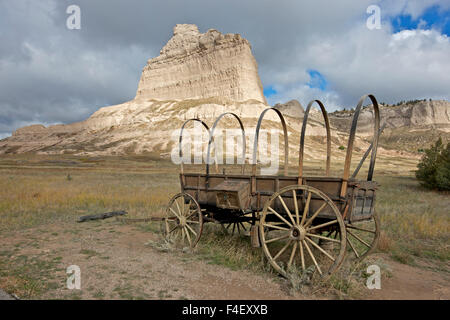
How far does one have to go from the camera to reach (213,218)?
22.6 feet

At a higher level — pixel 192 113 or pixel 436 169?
pixel 192 113

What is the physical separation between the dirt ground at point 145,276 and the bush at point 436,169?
1593 centimetres

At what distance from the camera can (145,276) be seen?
509 cm

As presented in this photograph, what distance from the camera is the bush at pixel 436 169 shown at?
61.0ft

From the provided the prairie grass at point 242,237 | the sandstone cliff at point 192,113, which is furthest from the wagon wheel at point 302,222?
the sandstone cliff at point 192,113

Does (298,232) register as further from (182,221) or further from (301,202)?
(182,221)

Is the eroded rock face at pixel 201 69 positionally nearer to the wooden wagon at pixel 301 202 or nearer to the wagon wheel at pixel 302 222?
the wooden wagon at pixel 301 202

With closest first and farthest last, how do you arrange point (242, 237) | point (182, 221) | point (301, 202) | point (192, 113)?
point (301, 202) → point (182, 221) → point (242, 237) → point (192, 113)

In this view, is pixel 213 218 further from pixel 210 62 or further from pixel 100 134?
pixel 210 62

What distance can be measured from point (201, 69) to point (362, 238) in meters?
102

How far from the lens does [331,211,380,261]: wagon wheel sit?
5.69m

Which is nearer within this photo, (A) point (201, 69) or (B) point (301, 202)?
(B) point (301, 202)

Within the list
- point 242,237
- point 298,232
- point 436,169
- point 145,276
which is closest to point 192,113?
point 436,169

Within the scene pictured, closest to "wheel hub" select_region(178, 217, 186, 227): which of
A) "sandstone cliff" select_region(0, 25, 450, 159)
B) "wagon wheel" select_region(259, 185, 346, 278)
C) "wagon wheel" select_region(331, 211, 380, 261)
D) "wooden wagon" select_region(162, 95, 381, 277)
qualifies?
"wooden wagon" select_region(162, 95, 381, 277)
